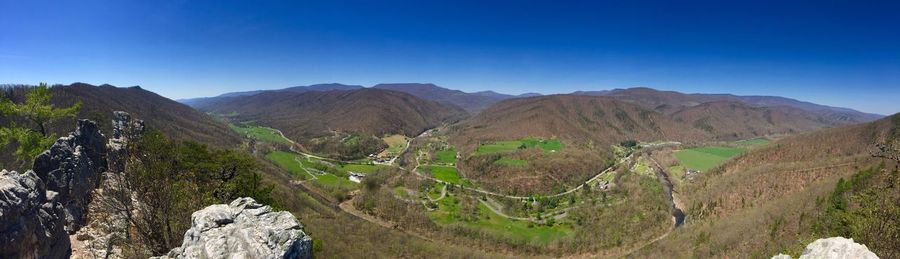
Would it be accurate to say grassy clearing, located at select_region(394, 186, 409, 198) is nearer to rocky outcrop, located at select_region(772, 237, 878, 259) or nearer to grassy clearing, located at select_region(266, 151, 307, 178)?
grassy clearing, located at select_region(266, 151, 307, 178)

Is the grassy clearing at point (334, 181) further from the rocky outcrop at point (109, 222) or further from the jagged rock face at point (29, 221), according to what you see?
the jagged rock face at point (29, 221)

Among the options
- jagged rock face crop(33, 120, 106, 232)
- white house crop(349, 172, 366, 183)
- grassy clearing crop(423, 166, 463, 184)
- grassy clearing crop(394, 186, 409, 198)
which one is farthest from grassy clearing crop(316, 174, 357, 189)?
jagged rock face crop(33, 120, 106, 232)

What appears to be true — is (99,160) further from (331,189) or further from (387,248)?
(331,189)

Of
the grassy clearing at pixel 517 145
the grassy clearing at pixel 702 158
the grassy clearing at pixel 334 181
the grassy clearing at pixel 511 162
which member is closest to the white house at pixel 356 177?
the grassy clearing at pixel 334 181

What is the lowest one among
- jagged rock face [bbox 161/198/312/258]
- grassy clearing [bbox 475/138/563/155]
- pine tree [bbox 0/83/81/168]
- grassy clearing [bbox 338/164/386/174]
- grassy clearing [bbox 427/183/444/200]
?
grassy clearing [bbox 427/183/444/200]

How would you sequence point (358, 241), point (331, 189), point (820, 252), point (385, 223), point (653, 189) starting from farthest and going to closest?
point (653, 189)
point (331, 189)
point (385, 223)
point (358, 241)
point (820, 252)

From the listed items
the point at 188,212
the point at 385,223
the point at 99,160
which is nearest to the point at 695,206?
the point at 385,223
